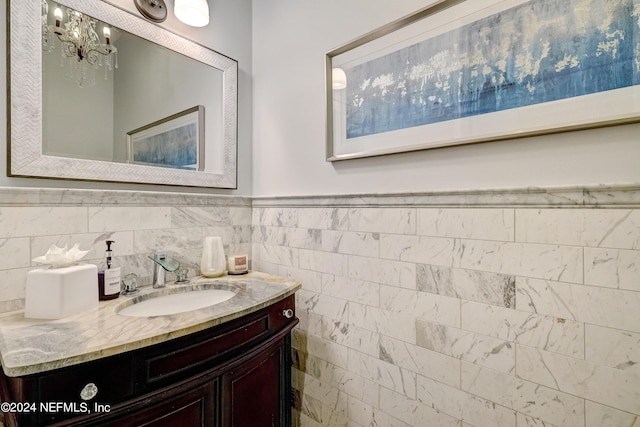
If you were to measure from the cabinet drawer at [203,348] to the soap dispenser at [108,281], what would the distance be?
481mm

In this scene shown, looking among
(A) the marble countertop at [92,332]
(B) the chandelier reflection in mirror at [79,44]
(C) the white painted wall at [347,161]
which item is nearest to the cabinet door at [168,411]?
(A) the marble countertop at [92,332]

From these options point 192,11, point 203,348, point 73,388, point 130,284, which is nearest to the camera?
point 73,388

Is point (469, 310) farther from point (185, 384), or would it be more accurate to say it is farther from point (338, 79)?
point (338, 79)

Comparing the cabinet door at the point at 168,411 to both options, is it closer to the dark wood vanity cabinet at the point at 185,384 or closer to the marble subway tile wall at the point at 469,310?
the dark wood vanity cabinet at the point at 185,384

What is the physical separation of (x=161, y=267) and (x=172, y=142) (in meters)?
0.63

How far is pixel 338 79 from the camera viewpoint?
1454mm

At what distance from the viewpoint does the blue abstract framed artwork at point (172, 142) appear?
1373mm

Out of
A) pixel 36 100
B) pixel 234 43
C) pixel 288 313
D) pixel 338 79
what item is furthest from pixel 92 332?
pixel 234 43

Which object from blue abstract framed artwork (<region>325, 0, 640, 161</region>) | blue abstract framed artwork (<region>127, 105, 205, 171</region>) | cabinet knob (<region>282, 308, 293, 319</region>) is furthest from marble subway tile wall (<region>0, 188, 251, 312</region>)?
blue abstract framed artwork (<region>325, 0, 640, 161</region>)

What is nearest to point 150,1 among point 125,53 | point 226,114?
point 125,53

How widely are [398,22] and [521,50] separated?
0.50 meters

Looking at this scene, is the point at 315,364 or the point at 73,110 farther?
the point at 315,364

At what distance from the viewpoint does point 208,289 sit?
144 centimetres

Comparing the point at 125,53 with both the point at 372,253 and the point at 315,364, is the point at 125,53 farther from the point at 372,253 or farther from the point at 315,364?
the point at 315,364
